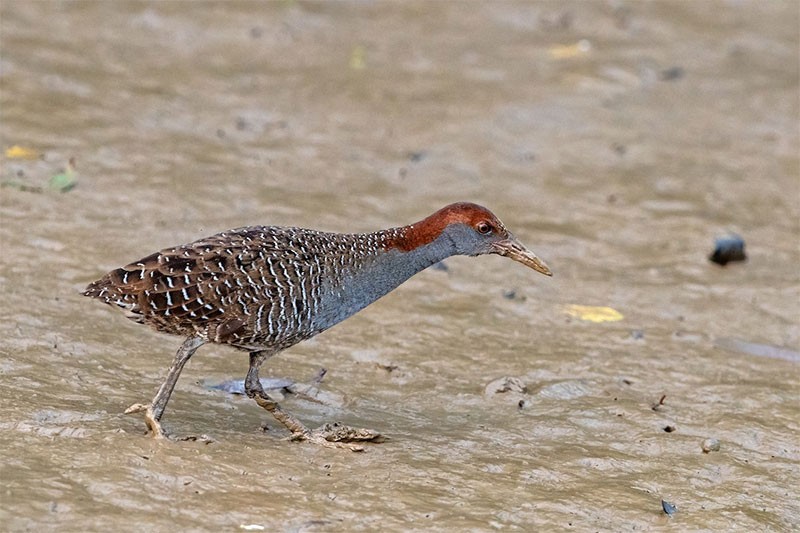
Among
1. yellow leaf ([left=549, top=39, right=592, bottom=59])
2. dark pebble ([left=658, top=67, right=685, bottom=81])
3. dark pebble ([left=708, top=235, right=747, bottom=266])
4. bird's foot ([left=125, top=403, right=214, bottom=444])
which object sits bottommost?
bird's foot ([left=125, top=403, right=214, bottom=444])

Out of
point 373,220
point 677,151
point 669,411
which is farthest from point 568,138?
point 669,411

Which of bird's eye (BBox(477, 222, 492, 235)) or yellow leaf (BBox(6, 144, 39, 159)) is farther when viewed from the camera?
yellow leaf (BBox(6, 144, 39, 159))

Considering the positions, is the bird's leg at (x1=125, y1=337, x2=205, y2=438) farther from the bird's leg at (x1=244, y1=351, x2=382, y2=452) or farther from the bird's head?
the bird's head

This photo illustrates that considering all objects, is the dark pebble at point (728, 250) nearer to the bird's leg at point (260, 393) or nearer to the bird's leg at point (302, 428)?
the bird's leg at point (302, 428)

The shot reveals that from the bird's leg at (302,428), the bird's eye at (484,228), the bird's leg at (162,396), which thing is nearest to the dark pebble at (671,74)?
the bird's eye at (484,228)

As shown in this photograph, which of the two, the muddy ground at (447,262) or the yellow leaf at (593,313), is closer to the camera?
the muddy ground at (447,262)

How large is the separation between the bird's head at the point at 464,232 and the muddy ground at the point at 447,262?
90cm

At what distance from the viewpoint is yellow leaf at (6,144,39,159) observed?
9312mm

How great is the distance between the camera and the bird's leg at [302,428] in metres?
6.05

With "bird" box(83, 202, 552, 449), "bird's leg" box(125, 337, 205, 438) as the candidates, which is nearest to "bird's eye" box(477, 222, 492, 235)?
"bird" box(83, 202, 552, 449)

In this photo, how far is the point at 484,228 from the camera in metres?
6.66

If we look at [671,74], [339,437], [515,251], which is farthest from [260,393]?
[671,74]

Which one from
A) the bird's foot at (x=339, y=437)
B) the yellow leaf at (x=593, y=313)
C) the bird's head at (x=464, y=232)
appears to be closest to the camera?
the bird's foot at (x=339, y=437)

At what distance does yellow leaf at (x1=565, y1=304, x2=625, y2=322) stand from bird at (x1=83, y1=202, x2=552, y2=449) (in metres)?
2.10
